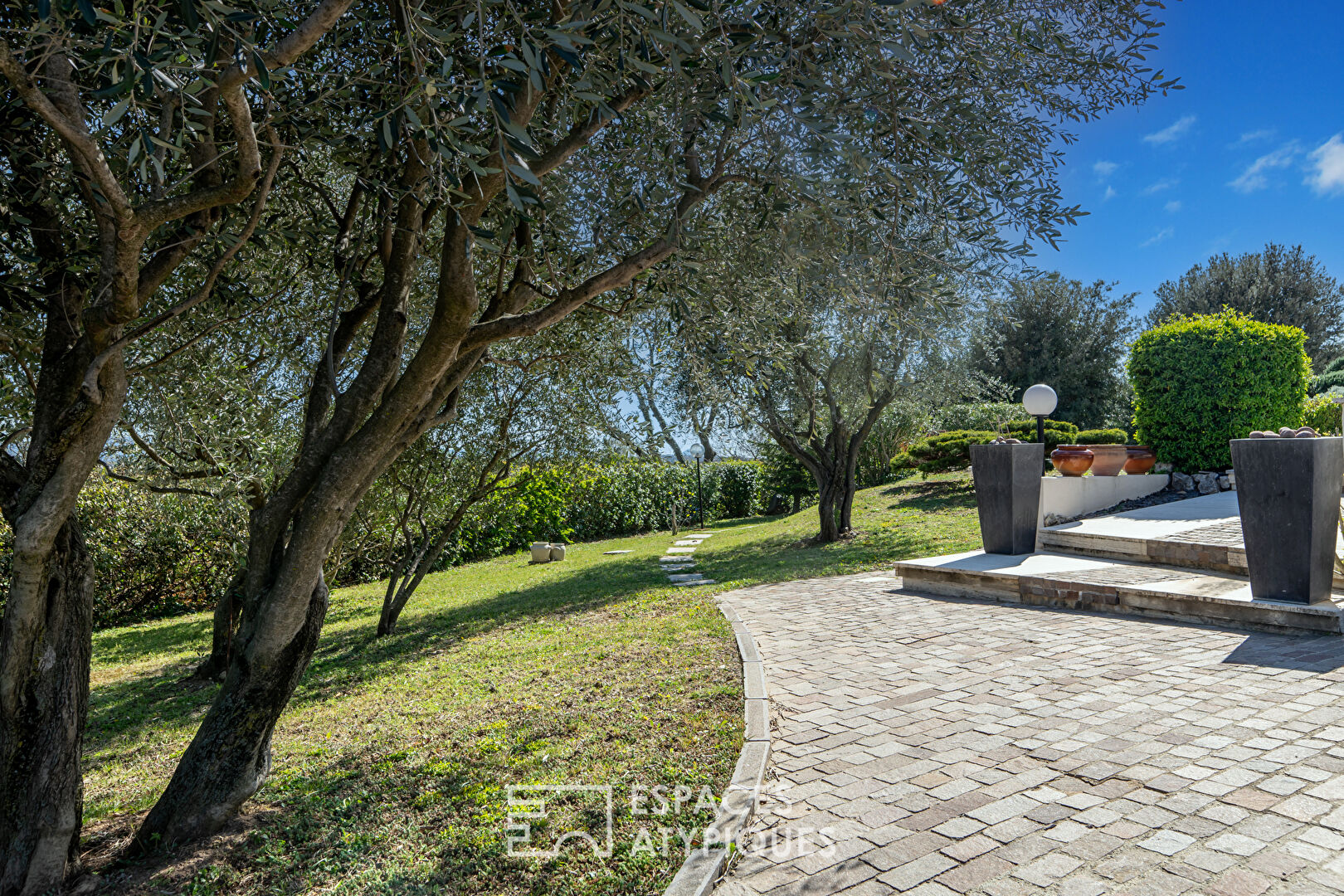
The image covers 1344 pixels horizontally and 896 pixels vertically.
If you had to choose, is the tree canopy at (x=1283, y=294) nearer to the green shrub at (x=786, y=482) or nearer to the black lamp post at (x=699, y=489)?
the green shrub at (x=786, y=482)

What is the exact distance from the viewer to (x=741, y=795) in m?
3.61

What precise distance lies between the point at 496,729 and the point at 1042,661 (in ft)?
13.2

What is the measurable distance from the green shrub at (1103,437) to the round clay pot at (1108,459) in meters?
5.07

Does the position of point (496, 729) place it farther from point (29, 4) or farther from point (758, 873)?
point (29, 4)

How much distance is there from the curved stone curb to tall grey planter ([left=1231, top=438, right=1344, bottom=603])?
13.8ft

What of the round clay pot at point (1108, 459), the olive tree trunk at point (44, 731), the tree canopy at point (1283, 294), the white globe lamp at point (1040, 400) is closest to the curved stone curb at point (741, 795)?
the olive tree trunk at point (44, 731)

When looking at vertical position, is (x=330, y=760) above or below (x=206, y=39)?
below

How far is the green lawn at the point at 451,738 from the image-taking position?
10.8 feet

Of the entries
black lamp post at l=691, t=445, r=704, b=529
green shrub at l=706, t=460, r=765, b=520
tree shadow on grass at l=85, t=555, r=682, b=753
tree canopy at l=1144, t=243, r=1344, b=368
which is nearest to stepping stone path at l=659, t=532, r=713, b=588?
tree shadow on grass at l=85, t=555, r=682, b=753

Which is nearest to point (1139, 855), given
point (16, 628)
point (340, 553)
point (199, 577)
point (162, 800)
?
point (162, 800)

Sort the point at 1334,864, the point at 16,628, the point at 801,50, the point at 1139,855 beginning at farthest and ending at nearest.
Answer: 1. the point at 801,50
2. the point at 16,628
3. the point at 1139,855
4. the point at 1334,864

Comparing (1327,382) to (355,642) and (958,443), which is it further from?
(355,642)

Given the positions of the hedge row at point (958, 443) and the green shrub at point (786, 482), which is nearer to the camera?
the hedge row at point (958, 443)

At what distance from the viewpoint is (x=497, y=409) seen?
30.9 feet
